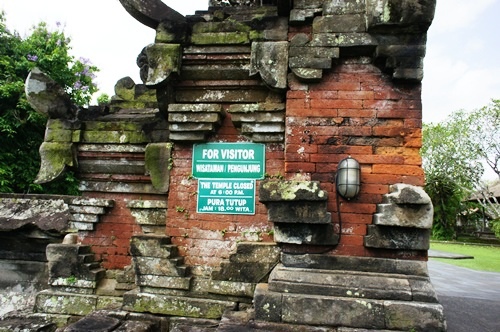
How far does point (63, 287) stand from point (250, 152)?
2.64 metres

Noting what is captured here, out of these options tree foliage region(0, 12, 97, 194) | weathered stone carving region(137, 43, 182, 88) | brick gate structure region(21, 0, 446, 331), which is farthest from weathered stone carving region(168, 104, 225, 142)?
tree foliage region(0, 12, 97, 194)

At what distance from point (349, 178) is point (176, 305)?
2.08m

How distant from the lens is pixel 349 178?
2.97 metres

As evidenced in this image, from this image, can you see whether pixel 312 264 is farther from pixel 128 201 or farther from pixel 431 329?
pixel 128 201

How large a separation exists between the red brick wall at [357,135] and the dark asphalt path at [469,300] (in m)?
2.11

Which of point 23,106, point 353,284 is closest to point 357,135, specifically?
point 353,284

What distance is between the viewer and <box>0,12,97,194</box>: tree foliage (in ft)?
37.6

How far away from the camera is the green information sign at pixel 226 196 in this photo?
3689 millimetres

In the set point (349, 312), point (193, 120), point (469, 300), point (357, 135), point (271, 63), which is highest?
point (271, 63)

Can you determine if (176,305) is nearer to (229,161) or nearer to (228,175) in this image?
(228,175)

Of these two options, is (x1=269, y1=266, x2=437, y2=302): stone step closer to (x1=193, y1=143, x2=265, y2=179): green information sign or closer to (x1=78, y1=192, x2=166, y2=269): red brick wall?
(x1=193, y1=143, x2=265, y2=179): green information sign

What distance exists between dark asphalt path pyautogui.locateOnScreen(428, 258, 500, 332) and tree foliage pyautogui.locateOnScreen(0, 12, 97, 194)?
10.4 meters

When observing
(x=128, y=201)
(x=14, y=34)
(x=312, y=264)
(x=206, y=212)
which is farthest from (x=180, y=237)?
(x=14, y=34)

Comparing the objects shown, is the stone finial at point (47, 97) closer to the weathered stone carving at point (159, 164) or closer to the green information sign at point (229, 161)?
the weathered stone carving at point (159, 164)
